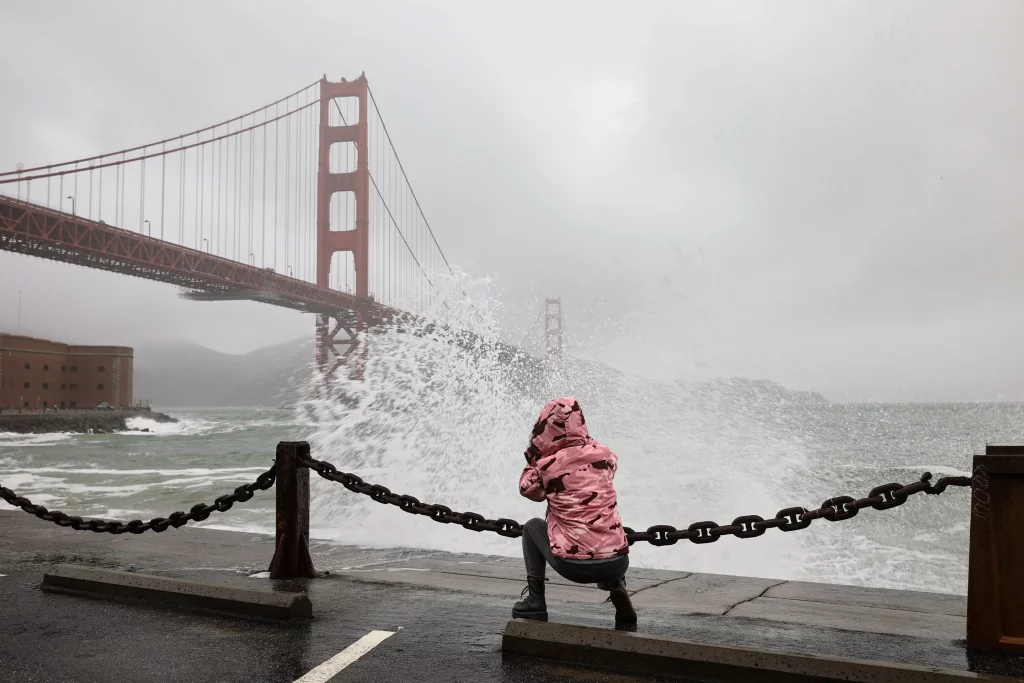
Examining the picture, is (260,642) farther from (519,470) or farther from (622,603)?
(519,470)

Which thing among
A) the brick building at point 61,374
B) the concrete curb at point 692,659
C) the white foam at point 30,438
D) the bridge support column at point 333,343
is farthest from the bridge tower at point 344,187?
the concrete curb at point 692,659

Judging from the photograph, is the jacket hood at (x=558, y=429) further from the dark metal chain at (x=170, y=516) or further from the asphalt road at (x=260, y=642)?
the dark metal chain at (x=170, y=516)

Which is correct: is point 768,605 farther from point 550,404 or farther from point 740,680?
point 550,404

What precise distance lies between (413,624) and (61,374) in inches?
3043

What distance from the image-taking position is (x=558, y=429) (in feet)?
9.78

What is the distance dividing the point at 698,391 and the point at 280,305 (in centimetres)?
2009

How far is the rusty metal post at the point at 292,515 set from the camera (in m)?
4.25


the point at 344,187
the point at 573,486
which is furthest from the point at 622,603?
the point at 344,187

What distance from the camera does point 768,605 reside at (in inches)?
154

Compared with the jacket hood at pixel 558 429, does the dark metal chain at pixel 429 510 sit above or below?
below

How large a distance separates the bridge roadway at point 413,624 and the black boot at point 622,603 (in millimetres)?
101

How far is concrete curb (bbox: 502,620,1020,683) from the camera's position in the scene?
2545 mm

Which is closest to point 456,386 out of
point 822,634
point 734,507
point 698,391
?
point 734,507

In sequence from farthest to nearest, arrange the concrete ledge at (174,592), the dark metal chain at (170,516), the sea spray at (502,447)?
the sea spray at (502,447) < the dark metal chain at (170,516) < the concrete ledge at (174,592)
